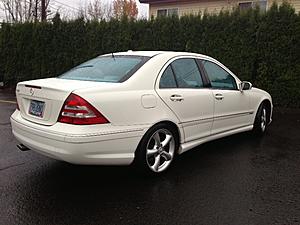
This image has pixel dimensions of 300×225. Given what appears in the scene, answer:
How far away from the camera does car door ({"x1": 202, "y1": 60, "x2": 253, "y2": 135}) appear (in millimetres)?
4915

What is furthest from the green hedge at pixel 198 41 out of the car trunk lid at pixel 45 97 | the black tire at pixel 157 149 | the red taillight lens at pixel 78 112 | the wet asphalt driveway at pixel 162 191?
the red taillight lens at pixel 78 112

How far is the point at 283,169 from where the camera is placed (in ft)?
14.5

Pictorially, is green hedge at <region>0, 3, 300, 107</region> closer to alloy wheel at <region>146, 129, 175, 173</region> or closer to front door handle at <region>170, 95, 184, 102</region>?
front door handle at <region>170, 95, 184, 102</region>

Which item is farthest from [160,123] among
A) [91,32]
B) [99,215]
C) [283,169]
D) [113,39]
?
[91,32]

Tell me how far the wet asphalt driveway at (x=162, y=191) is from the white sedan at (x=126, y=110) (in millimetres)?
343

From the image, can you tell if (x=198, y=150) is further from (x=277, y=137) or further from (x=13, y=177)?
(x=13, y=177)

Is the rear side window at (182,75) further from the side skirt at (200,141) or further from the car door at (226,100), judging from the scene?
the side skirt at (200,141)

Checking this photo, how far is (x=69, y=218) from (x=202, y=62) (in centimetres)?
300

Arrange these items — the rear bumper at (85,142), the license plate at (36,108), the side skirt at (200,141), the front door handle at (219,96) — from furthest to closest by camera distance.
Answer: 1. the front door handle at (219,96)
2. the side skirt at (200,141)
3. the license plate at (36,108)
4. the rear bumper at (85,142)

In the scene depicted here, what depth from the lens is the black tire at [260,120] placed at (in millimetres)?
6070

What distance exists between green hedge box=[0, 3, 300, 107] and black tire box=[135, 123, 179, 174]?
6.33m

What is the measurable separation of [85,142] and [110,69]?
1234 mm

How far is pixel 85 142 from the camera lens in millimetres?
3342

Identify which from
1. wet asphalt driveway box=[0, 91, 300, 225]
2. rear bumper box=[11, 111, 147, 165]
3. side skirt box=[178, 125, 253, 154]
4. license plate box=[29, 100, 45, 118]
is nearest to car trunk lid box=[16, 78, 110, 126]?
license plate box=[29, 100, 45, 118]
